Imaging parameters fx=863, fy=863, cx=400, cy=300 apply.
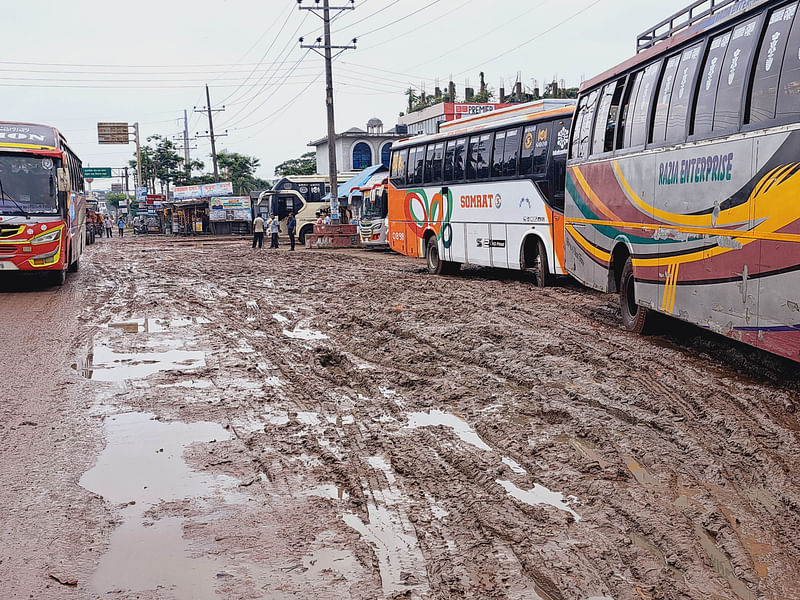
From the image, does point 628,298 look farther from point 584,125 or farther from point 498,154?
point 498,154

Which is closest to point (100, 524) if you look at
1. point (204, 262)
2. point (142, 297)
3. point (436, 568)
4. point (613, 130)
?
point (436, 568)

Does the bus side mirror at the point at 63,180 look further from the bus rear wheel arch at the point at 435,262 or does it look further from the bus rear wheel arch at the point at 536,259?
the bus rear wheel arch at the point at 536,259

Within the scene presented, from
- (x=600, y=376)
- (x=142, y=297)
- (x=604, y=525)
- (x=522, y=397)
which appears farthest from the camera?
(x=142, y=297)

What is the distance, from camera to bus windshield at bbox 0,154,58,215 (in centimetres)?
1677

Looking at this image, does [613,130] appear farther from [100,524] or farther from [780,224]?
[100,524]

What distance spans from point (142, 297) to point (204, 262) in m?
11.0

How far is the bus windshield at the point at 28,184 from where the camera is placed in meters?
16.8

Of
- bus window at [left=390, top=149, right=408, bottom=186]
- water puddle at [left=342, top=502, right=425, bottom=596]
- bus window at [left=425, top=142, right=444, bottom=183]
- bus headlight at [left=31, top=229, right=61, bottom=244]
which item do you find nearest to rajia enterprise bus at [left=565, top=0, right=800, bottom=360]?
water puddle at [left=342, top=502, right=425, bottom=596]

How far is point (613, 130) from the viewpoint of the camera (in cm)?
1062

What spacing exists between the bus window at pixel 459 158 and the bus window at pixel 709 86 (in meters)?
10.6

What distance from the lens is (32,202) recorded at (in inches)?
666

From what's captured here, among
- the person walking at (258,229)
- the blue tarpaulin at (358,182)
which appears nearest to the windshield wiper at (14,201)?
the person walking at (258,229)

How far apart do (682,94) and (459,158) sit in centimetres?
1041

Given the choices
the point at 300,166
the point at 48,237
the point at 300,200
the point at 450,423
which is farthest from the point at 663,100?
the point at 300,166
